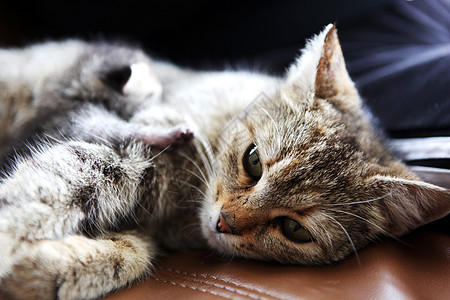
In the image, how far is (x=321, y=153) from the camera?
3.16 ft

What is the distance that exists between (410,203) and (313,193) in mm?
278

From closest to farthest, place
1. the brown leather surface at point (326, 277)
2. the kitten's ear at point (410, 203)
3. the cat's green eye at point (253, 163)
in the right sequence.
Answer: the brown leather surface at point (326, 277) < the kitten's ear at point (410, 203) < the cat's green eye at point (253, 163)

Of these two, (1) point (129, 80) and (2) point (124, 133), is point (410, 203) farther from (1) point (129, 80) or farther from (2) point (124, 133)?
(1) point (129, 80)

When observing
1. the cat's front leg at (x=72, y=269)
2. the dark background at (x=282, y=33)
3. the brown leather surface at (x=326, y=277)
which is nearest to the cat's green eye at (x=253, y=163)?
the brown leather surface at (x=326, y=277)

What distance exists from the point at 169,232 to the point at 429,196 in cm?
79

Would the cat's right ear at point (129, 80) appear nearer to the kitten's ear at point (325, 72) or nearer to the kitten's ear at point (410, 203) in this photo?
the kitten's ear at point (325, 72)

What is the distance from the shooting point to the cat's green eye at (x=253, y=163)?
1.04 meters

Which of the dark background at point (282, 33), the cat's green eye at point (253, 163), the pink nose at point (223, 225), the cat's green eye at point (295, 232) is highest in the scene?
the dark background at point (282, 33)

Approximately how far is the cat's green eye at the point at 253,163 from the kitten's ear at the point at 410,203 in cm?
34

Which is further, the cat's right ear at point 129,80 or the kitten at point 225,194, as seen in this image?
the cat's right ear at point 129,80

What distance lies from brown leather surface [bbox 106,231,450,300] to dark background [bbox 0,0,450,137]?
419mm

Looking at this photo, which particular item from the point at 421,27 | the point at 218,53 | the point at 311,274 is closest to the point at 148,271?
the point at 311,274

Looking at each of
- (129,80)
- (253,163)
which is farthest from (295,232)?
(129,80)

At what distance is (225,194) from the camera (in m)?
1.03
